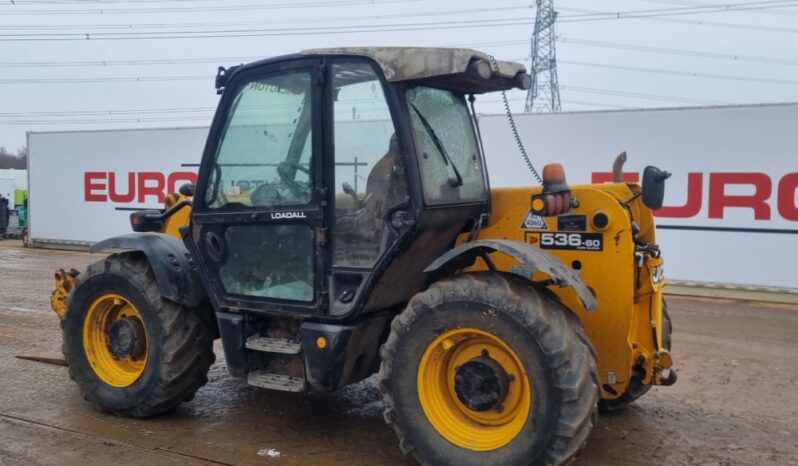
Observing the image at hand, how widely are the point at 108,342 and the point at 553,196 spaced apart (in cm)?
326

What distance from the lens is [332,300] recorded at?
4320 millimetres

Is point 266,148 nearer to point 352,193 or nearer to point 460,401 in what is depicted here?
point 352,193

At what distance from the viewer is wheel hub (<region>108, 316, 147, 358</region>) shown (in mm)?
5051

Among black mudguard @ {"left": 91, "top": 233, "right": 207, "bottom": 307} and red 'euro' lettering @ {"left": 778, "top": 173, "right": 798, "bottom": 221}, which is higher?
red 'euro' lettering @ {"left": 778, "top": 173, "right": 798, "bottom": 221}

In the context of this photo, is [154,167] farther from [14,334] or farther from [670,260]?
[670,260]

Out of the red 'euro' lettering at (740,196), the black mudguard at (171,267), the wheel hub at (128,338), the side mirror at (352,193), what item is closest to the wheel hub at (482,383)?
the side mirror at (352,193)

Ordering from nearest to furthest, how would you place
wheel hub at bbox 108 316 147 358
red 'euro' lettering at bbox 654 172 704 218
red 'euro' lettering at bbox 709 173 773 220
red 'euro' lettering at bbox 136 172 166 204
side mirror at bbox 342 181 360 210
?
side mirror at bbox 342 181 360 210 → wheel hub at bbox 108 316 147 358 → red 'euro' lettering at bbox 709 173 773 220 → red 'euro' lettering at bbox 654 172 704 218 → red 'euro' lettering at bbox 136 172 166 204

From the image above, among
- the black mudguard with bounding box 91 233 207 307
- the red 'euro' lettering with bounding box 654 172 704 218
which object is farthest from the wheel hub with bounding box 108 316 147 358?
the red 'euro' lettering with bounding box 654 172 704 218

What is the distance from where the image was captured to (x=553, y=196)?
4199 mm

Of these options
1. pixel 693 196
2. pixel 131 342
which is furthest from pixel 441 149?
pixel 693 196

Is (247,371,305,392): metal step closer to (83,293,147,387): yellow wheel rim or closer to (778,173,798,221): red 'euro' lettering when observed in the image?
(83,293,147,387): yellow wheel rim

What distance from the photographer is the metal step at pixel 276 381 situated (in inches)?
171

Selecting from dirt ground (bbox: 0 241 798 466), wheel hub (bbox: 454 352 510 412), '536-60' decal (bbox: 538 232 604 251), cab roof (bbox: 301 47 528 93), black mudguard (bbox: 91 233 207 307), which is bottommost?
dirt ground (bbox: 0 241 798 466)

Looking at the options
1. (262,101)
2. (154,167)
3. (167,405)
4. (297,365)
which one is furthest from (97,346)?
(154,167)
